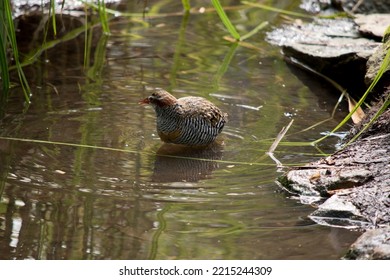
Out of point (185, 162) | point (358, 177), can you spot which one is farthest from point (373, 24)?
point (358, 177)

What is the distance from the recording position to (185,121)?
8234 millimetres

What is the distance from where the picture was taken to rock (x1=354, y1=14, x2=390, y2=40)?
1060 cm

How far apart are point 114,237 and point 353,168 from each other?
201 centimetres

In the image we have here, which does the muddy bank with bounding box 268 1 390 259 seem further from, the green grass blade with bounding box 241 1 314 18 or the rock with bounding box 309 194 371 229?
the green grass blade with bounding box 241 1 314 18

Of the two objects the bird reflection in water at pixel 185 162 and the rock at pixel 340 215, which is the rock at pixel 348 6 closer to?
the bird reflection in water at pixel 185 162

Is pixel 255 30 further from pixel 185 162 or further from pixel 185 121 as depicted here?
pixel 185 162

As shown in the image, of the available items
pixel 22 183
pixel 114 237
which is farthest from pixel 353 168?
pixel 22 183

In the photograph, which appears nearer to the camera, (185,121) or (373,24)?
(185,121)

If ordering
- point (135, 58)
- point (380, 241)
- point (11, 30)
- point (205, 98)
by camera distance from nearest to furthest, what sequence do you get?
point (380, 241) < point (11, 30) < point (205, 98) < point (135, 58)

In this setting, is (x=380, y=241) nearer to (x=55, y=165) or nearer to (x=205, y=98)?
(x=55, y=165)

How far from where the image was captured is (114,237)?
5.94 m

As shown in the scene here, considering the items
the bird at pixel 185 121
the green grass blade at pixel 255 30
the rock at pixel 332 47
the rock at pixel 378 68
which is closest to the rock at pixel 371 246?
the bird at pixel 185 121

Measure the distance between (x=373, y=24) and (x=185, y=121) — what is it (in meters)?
3.82

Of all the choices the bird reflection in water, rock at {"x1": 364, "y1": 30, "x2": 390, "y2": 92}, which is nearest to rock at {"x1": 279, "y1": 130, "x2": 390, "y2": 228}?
the bird reflection in water
